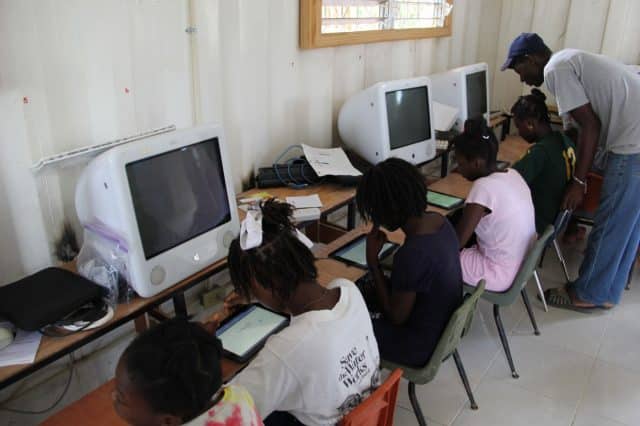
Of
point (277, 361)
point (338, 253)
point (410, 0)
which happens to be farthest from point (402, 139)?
point (277, 361)

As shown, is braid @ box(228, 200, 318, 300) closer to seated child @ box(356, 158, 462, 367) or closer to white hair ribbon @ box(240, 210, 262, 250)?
white hair ribbon @ box(240, 210, 262, 250)

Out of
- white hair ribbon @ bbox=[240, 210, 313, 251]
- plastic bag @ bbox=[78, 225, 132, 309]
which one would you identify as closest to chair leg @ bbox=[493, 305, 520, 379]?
white hair ribbon @ bbox=[240, 210, 313, 251]

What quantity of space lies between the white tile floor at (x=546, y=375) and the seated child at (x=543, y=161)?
536 millimetres

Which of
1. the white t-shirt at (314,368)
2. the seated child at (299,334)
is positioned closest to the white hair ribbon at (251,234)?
the seated child at (299,334)

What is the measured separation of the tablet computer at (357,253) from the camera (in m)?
2.03

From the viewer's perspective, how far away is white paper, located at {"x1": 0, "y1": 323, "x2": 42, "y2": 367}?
4.00 ft

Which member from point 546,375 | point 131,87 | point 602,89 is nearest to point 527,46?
point 602,89

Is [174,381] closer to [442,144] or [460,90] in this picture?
[442,144]

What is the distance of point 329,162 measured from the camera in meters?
2.47

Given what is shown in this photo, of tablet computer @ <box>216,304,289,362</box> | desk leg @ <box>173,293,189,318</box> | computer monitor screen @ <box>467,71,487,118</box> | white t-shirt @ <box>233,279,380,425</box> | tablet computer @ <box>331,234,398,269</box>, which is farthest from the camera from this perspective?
computer monitor screen @ <box>467,71,487,118</box>

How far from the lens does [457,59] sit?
13.3 ft

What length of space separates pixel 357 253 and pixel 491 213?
1.80ft

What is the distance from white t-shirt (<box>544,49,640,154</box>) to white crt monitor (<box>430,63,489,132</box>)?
648 millimetres

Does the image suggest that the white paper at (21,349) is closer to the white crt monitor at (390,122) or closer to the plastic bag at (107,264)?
the plastic bag at (107,264)
